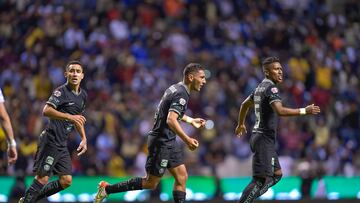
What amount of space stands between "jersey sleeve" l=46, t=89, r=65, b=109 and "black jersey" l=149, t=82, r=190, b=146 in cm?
122

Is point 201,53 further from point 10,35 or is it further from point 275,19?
point 10,35

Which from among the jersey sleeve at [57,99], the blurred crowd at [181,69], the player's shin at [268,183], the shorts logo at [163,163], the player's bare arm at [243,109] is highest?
the blurred crowd at [181,69]

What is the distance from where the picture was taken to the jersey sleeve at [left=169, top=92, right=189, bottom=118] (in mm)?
10008

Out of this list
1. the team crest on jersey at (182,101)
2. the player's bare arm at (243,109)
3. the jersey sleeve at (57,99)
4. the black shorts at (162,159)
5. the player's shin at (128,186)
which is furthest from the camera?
the player's bare arm at (243,109)

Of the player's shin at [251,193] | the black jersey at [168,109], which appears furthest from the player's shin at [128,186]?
the player's shin at [251,193]

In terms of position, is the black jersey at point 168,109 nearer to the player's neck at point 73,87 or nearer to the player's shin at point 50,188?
the player's neck at point 73,87

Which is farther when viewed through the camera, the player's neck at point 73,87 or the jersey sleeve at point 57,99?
the player's neck at point 73,87

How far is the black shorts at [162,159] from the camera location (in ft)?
33.8

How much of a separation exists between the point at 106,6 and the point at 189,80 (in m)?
10.3

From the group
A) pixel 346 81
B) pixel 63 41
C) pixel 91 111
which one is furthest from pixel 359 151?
pixel 63 41

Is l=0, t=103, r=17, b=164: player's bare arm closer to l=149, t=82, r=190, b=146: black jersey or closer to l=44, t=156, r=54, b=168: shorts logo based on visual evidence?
l=44, t=156, r=54, b=168: shorts logo

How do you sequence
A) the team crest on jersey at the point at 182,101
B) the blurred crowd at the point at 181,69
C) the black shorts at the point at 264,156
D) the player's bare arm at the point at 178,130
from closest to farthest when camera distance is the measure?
the player's bare arm at the point at 178,130, the team crest on jersey at the point at 182,101, the black shorts at the point at 264,156, the blurred crowd at the point at 181,69

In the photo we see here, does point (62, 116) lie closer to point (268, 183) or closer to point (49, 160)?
point (49, 160)

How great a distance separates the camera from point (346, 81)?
64.4ft
